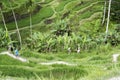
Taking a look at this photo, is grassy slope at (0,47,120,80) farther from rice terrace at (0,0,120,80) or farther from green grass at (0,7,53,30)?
green grass at (0,7,53,30)

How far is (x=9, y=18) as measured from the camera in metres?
78.4

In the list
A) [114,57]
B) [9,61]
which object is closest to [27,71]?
[9,61]

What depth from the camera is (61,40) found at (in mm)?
48938

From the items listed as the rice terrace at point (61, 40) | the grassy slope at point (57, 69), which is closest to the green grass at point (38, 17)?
the rice terrace at point (61, 40)

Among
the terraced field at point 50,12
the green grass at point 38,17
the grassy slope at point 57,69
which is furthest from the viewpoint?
the green grass at point 38,17

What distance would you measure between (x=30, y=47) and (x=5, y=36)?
13.9 ft

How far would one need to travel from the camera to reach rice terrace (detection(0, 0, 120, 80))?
25.1 metres

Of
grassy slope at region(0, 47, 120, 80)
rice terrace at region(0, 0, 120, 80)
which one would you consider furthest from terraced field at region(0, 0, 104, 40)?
grassy slope at region(0, 47, 120, 80)

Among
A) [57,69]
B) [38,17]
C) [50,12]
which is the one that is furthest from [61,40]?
[50,12]

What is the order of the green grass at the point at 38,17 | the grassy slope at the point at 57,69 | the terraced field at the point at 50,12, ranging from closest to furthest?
the grassy slope at the point at 57,69 < the terraced field at the point at 50,12 < the green grass at the point at 38,17

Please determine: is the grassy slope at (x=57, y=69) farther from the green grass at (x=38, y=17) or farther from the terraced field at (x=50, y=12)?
the green grass at (x=38, y=17)

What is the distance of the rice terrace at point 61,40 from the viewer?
25.1 m

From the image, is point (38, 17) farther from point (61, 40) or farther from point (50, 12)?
point (61, 40)

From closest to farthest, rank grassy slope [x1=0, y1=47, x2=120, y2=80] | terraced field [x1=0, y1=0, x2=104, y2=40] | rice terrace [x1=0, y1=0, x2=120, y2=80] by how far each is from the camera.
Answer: grassy slope [x1=0, y1=47, x2=120, y2=80] → rice terrace [x1=0, y1=0, x2=120, y2=80] → terraced field [x1=0, y1=0, x2=104, y2=40]
